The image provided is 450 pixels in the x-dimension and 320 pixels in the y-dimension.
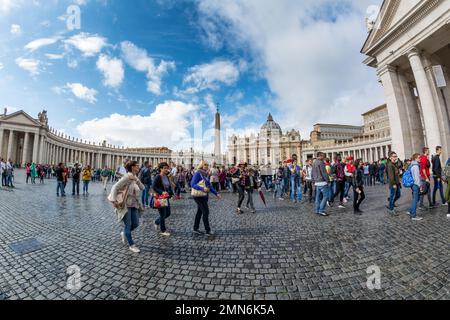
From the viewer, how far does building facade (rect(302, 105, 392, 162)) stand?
4984 centimetres

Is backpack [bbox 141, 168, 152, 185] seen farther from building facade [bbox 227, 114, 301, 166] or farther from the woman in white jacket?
building facade [bbox 227, 114, 301, 166]

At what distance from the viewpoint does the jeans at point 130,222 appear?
12.5ft

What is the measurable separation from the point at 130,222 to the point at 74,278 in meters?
1.27

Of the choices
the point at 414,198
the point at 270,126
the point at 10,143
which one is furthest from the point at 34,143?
the point at 270,126

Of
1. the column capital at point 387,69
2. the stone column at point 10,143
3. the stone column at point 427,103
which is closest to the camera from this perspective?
the stone column at point 427,103

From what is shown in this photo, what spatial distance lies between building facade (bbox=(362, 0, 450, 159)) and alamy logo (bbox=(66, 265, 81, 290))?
18937 millimetres

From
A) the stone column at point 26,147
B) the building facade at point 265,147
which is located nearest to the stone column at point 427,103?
the stone column at point 26,147

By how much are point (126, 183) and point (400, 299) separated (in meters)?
4.38

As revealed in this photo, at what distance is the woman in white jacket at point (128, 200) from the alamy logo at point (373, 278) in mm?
3616

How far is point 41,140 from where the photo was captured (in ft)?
163

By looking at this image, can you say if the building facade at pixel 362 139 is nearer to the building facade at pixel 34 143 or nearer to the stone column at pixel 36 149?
the building facade at pixel 34 143
